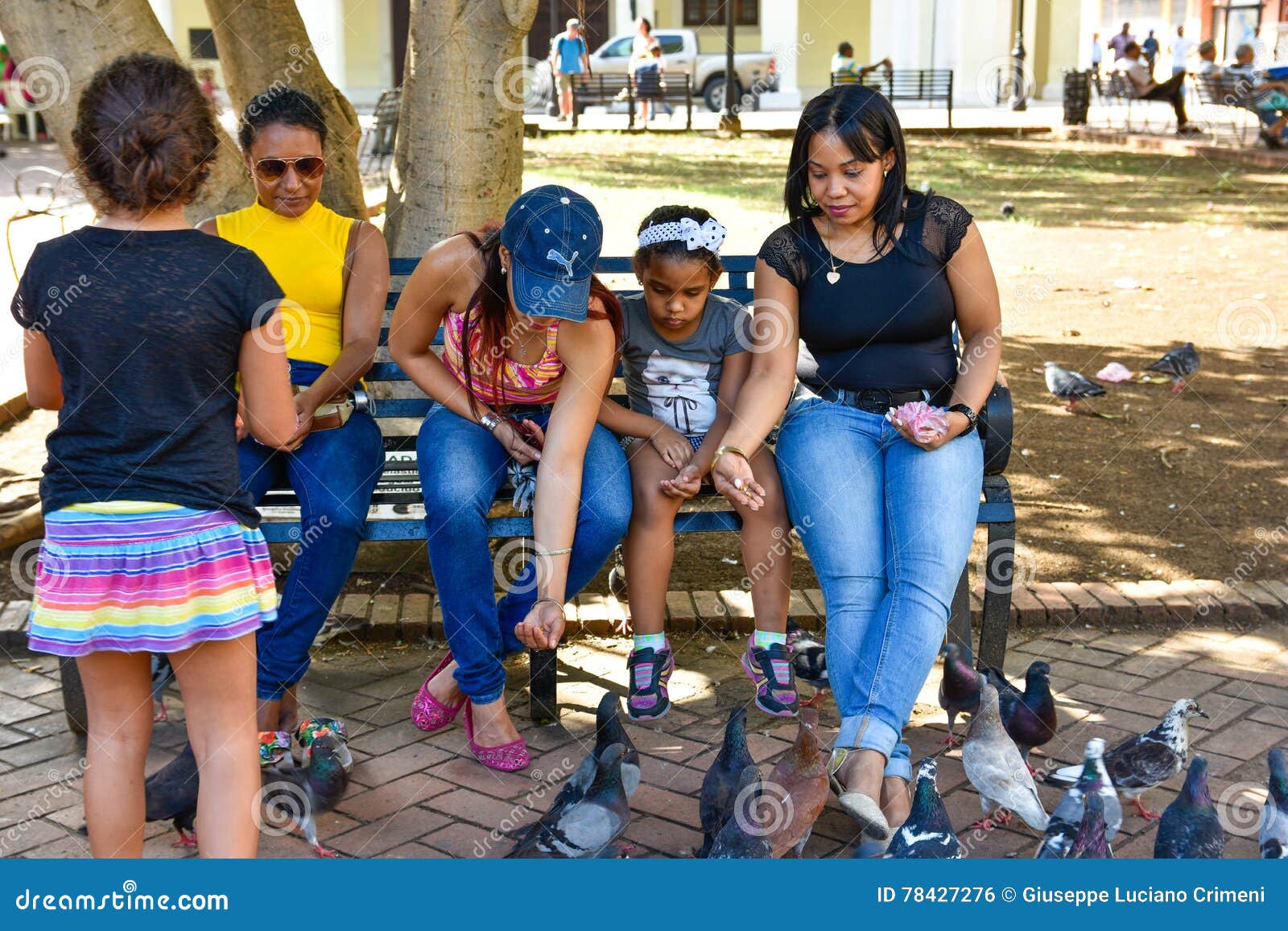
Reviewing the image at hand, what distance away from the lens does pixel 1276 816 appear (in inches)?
110

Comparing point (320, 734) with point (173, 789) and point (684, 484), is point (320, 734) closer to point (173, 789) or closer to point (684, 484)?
point (173, 789)

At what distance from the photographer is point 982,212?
13.0 meters

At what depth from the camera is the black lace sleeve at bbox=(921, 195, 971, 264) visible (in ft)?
11.9

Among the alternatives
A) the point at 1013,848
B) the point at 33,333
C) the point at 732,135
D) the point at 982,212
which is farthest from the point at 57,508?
the point at 732,135

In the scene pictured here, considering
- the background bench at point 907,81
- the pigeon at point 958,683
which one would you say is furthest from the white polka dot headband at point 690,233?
the background bench at point 907,81

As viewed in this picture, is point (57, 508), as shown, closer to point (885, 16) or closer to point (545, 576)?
point (545, 576)

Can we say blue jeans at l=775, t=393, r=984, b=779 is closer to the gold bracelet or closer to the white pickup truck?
the gold bracelet

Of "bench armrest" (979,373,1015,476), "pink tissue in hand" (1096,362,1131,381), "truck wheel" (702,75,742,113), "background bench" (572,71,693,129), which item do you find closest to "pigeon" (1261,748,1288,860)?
"bench armrest" (979,373,1015,476)

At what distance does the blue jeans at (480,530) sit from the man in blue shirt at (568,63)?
21.5 metres

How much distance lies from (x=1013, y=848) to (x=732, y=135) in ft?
64.7

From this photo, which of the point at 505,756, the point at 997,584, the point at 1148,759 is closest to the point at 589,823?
the point at 505,756

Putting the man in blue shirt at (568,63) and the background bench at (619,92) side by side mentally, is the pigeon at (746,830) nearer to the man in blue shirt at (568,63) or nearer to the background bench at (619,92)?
the background bench at (619,92)

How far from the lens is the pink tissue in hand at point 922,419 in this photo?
3.44 metres

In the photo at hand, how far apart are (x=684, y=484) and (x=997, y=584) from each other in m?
0.89
